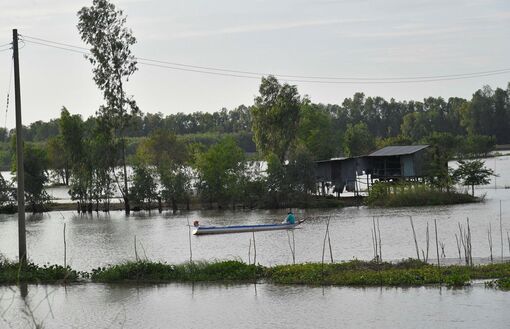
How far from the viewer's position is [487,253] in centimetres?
3164

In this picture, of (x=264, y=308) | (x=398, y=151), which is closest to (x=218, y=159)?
(x=398, y=151)

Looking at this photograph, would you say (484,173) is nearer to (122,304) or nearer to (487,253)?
(487,253)

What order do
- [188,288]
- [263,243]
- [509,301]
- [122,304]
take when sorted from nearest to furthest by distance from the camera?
[509,301], [122,304], [188,288], [263,243]

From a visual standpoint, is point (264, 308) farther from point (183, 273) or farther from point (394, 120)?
point (394, 120)

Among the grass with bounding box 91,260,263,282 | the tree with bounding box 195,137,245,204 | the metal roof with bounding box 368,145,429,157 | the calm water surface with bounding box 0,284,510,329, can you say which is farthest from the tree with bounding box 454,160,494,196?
the calm water surface with bounding box 0,284,510,329

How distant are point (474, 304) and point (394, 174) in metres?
47.5

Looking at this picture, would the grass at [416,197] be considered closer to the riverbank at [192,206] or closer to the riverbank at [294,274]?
the riverbank at [192,206]

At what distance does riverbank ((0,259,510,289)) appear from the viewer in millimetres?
23578

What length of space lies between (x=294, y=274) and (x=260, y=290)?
1.56 m

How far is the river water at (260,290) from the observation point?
20.1 metres

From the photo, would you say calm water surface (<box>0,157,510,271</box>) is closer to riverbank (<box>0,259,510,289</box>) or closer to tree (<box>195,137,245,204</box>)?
tree (<box>195,137,245,204</box>)

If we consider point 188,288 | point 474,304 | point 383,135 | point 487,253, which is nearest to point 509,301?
point 474,304

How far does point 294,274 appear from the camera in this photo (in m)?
25.1

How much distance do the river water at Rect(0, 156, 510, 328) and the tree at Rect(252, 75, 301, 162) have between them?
69.7 ft
